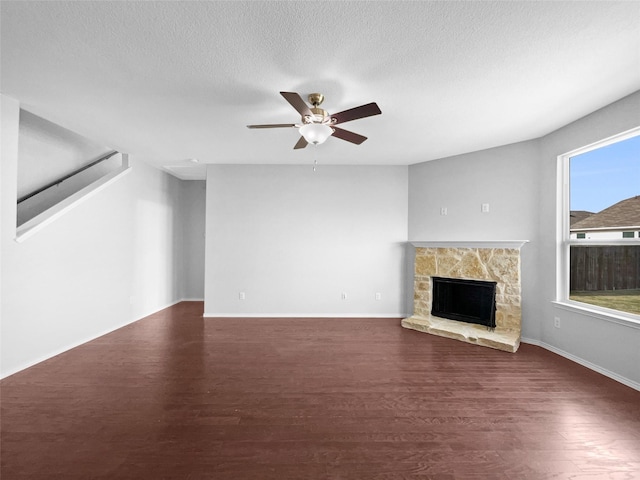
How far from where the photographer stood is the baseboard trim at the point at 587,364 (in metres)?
2.47

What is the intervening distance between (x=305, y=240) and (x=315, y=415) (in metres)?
3.09

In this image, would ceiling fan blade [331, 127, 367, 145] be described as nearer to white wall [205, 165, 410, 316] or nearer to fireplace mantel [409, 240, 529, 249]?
white wall [205, 165, 410, 316]

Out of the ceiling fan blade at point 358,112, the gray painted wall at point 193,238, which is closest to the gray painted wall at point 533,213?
the ceiling fan blade at point 358,112

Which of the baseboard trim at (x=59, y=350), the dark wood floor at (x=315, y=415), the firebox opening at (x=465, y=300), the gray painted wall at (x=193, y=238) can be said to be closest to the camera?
the dark wood floor at (x=315, y=415)

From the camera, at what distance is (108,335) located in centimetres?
376

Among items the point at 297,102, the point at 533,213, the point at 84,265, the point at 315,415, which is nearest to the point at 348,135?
the point at 297,102

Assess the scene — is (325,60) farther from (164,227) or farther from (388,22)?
(164,227)

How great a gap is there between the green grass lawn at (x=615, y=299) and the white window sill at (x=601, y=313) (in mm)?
65

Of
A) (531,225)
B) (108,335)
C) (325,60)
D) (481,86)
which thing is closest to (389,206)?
(531,225)

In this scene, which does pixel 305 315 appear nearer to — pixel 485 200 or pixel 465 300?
pixel 465 300

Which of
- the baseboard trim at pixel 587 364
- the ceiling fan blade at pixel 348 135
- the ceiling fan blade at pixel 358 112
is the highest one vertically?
the ceiling fan blade at pixel 348 135

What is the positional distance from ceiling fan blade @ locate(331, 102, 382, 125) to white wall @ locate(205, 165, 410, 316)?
2.59 metres

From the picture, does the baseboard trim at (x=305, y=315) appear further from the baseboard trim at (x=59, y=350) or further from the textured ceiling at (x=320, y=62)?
the textured ceiling at (x=320, y=62)

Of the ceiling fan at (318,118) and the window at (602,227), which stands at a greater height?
the ceiling fan at (318,118)
